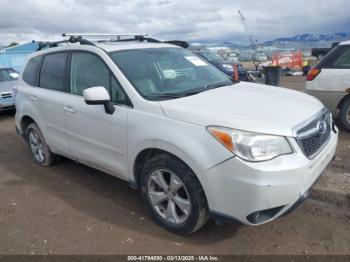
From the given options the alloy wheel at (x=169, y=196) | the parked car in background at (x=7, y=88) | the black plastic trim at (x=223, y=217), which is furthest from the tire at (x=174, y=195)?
the parked car in background at (x=7, y=88)

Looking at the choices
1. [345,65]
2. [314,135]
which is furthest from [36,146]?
[345,65]

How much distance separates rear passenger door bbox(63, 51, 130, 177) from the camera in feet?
11.5

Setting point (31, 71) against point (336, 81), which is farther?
point (336, 81)

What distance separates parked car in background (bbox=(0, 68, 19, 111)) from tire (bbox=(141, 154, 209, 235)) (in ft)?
24.2

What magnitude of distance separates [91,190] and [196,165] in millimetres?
2118

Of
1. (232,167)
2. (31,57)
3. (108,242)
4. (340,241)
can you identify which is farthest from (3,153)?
(340,241)

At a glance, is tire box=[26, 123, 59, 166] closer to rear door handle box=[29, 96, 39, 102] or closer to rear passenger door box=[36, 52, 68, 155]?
rear passenger door box=[36, 52, 68, 155]

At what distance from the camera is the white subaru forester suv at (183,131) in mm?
2654

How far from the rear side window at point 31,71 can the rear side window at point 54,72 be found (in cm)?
22

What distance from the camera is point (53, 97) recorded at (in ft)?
14.7

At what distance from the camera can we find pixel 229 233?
10.8ft

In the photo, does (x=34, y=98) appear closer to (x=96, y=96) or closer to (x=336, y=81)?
(x=96, y=96)

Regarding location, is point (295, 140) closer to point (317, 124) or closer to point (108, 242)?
point (317, 124)

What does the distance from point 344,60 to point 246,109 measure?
405 cm
